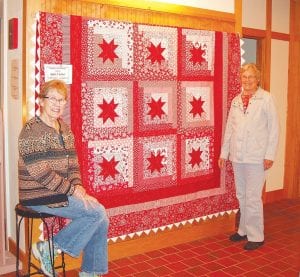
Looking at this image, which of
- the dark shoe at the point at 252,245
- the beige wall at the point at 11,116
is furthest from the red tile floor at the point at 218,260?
the beige wall at the point at 11,116

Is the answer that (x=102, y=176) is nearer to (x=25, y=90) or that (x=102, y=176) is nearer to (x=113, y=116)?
(x=113, y=116)

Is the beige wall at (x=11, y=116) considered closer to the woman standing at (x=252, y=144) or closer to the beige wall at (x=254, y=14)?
the woman standing at (x=252, y=144)

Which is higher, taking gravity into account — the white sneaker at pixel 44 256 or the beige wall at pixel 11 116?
the beige wall at pixel 11 116

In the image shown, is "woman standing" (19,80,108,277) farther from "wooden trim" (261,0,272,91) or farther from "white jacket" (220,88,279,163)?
"wooden trim" (261,0,272,91)

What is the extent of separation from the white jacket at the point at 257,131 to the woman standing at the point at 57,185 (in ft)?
4.43

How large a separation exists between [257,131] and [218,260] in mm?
1010

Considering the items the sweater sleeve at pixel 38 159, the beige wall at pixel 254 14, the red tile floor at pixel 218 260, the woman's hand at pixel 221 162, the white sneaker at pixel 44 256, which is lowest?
the red tile floor at pixel 218 260

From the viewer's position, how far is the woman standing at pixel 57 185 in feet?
7.88

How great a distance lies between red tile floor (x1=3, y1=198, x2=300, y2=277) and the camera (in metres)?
3.01

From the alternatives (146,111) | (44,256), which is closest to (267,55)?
(146,111)

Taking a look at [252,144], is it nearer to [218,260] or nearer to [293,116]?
[218,260]

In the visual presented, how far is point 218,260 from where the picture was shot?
322 cm

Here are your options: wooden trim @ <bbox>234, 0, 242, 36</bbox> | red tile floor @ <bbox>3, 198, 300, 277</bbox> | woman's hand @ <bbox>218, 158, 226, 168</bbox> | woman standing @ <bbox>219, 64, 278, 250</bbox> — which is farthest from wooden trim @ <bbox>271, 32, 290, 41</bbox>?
red tile floor @ <bbox>3, 198, 300, 277</bbox>

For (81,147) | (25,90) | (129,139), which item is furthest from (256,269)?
(25,90)
